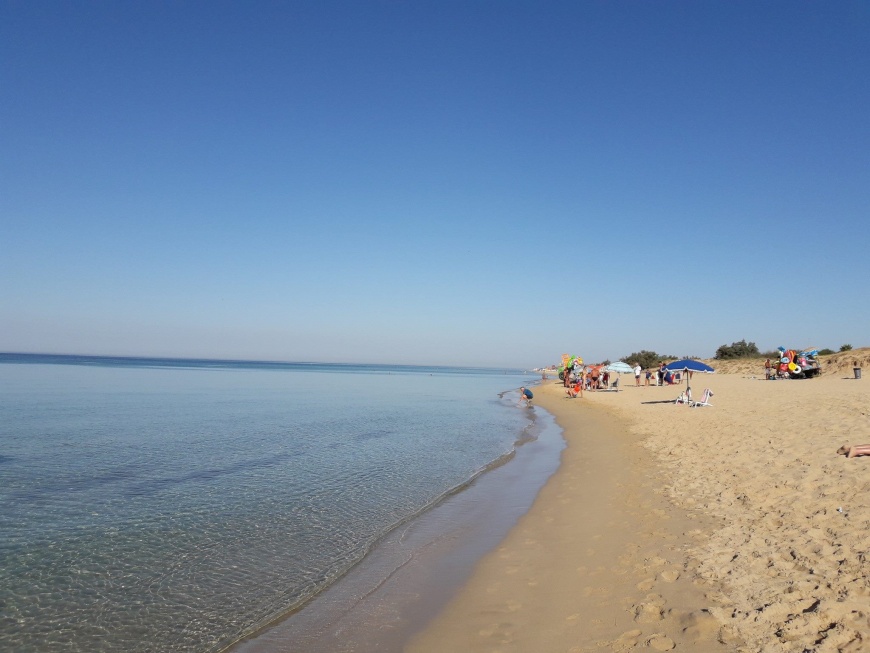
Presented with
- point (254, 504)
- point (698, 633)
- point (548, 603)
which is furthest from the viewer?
point (254, 504)

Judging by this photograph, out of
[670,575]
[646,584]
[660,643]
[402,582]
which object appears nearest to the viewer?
[660,643]

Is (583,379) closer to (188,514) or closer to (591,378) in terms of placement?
→ (591,378)

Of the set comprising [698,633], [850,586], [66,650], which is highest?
[850,586]

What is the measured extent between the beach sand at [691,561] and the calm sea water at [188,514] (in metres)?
2.48

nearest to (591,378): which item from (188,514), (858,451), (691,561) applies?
(858,451)

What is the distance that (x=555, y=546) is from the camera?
24.2ft

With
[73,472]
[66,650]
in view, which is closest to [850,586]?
[66,650]

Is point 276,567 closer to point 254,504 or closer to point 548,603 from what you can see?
point 254,504

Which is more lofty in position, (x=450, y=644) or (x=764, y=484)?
(x=764, y=484)

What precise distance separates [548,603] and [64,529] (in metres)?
7.81

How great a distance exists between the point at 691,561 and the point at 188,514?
8191 millimetres

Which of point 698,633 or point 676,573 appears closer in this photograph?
point 698,633

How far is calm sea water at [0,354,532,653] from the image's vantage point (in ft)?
18.7

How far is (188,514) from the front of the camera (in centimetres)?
911
